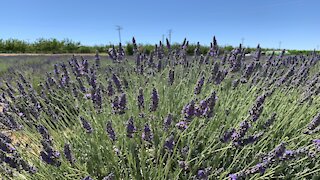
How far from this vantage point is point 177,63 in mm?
3066

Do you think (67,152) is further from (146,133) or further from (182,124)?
(182,124)

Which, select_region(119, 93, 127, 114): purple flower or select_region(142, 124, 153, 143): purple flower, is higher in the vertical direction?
select_region(119, 93, 127, 114): purple flower

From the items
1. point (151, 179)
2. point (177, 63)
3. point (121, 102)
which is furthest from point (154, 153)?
point (177, 63)

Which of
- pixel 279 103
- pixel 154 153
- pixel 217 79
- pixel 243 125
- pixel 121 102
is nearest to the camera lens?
pixel 243 125

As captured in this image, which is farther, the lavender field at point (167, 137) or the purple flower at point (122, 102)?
the purple flower at point (122, 102)

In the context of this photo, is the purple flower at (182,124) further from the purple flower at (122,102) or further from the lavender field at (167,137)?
the purple flower at (122,102)

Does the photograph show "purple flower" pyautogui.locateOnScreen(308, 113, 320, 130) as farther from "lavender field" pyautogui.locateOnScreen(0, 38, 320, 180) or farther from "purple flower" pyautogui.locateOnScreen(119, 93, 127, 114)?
"purple flower" pyautogui.locateOnScreen(119, 93, 127, 114)

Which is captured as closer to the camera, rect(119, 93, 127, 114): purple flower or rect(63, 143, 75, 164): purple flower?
rect(63, 143, 75, 164): purple flower

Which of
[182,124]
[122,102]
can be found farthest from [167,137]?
[122,102]

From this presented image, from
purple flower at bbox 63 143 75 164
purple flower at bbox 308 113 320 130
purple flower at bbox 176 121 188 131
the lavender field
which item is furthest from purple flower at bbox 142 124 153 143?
purple flower at bbox 308 113 320 130

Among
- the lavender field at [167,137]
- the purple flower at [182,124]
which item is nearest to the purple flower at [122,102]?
the lavender field at [167,137]

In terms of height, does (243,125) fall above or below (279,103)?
above

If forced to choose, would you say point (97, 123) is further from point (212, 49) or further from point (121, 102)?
point (212, 49)

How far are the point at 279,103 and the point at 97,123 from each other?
1.57 metres
